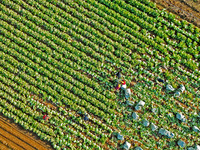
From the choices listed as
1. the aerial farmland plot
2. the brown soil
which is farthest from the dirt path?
the brown soil

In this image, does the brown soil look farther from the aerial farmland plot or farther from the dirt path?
the dirt path

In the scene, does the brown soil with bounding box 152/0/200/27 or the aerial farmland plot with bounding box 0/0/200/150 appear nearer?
the aerial farmland plot with bounding box 0/0/200/150

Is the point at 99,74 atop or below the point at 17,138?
atop

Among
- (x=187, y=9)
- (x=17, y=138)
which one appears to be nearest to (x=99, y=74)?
(x=17, y=138)

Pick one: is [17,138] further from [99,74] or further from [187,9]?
[187,9]

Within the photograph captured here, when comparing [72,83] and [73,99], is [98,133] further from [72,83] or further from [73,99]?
[72,83]
